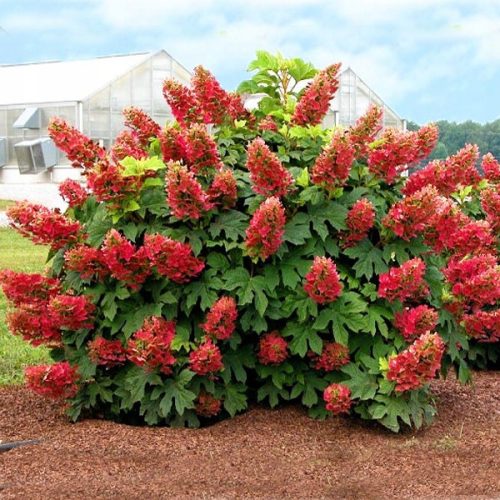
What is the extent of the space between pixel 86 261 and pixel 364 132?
5.22 feet

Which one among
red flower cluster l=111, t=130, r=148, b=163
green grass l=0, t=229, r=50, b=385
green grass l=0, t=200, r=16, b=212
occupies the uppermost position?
red flower cluster l=111, t=130, r=148, b=163

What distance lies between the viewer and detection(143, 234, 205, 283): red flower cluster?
4453mm

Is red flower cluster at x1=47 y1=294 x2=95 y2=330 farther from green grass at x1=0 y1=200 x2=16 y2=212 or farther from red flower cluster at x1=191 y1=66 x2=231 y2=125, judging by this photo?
green grass at x1=0 y1=200 x2=16 y2=212

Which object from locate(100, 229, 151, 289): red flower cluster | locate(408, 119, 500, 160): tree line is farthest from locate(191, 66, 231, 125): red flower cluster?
locate(408, 119, 500, 160): tree line

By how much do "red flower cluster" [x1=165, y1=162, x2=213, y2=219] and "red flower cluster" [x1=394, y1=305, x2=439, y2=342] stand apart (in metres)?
1.11

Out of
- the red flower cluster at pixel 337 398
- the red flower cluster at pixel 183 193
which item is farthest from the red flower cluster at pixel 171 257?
the red flower cluster at pixel 337 398

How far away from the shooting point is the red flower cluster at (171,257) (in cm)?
445

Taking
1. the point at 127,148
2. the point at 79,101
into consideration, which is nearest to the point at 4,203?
the point at 79,101

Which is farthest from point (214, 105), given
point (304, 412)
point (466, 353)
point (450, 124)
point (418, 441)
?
point (450, 124)

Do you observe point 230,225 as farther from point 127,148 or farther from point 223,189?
point 127,148

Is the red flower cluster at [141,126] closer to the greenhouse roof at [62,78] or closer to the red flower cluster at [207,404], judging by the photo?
the red flower cluster at [207,404]

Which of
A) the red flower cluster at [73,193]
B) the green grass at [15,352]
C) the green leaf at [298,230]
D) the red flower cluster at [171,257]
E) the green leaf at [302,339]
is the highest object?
the red flower cluster at [73,193]

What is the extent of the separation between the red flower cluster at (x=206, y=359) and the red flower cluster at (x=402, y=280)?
2.78 feet

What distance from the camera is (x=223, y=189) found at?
15.2ft
